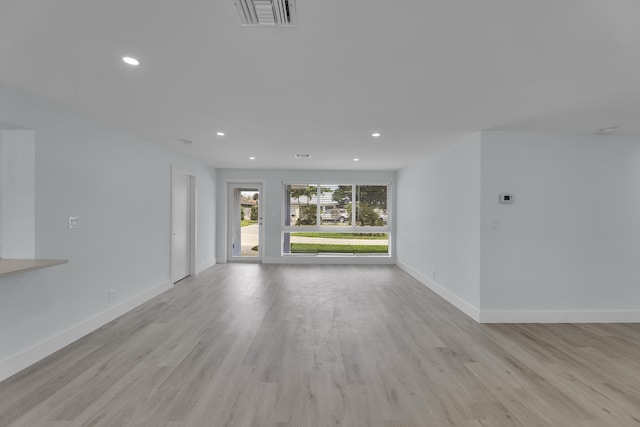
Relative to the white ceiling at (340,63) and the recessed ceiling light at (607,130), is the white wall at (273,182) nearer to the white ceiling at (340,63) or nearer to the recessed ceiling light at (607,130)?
the white ceiling at (340,63)

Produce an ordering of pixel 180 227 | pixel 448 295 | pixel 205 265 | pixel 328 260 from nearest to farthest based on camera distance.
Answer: pixel 448 295, pixel 180 227, pixel 205 265, pixel 328 260

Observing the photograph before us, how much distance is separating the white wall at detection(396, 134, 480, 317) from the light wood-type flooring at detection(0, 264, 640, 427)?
2.11ft

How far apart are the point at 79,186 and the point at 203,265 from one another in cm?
381

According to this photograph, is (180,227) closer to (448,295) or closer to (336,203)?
(336,203)

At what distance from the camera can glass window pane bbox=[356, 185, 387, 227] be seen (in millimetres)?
8008

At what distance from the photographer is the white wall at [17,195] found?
280 cm

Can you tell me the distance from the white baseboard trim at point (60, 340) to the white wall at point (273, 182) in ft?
11.6

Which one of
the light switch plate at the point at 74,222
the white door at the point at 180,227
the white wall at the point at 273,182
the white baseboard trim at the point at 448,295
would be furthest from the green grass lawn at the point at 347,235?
the light switch plate at the point at 74,222

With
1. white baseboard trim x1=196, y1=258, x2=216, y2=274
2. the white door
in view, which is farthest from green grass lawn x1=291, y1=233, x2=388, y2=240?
the white door

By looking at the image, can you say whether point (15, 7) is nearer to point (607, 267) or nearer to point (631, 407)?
point (631, 407)

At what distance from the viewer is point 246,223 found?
8.06m

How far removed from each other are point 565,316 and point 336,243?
16.2 ft

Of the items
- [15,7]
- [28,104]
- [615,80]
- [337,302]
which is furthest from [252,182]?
[615,80]

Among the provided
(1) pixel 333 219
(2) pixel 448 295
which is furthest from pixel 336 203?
(2) pixel 448 295
